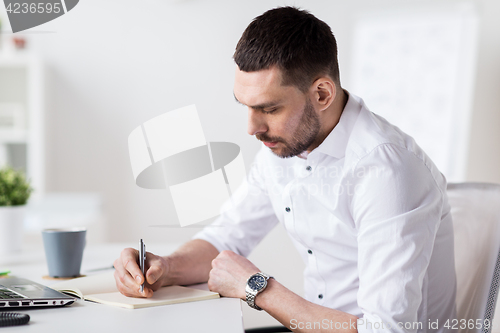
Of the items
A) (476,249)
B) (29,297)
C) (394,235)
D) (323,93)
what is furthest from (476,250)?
(29,297)

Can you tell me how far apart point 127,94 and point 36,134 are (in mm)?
642

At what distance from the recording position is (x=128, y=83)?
10.4 feet

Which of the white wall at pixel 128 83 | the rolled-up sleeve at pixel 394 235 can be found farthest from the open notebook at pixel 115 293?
the white wall at pixel 128 83

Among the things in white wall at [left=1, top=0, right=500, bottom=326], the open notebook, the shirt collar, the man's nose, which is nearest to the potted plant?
the open notebook

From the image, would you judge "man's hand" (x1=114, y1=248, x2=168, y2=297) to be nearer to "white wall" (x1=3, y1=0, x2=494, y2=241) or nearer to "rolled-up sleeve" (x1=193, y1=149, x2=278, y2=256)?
"rolled-up sleeve" (x1=193, y1=149, x2=278, y2=256)

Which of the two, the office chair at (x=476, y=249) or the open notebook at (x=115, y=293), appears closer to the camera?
the open notebook at (x=115, y=293)

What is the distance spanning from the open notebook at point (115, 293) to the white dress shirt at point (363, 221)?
0.97ft

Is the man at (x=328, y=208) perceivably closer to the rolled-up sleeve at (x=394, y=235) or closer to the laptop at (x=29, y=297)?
the rolled-up sleeve at (x=394, y=235)

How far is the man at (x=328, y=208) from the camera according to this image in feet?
2.70

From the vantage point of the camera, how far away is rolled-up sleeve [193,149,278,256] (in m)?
1.23

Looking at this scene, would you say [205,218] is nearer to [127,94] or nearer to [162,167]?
[162,167]

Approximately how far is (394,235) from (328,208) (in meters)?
0.21

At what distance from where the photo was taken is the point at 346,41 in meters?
3.00

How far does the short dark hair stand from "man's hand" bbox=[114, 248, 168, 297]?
445 mm
